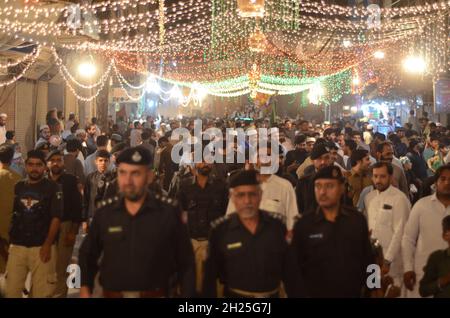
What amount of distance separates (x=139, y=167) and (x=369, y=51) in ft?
83.7

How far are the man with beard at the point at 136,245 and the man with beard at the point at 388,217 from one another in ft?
8.39

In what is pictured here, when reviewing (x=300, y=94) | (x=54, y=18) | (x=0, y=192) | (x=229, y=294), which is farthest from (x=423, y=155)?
(x=300, y=94)

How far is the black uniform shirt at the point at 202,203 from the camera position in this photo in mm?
7324

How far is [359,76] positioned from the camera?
3900 centimetres

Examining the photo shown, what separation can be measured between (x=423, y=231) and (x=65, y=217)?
3.96 meters

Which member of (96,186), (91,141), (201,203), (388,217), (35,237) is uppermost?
(91,141)

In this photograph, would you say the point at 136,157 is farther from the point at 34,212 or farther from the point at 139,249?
the point at 34,212

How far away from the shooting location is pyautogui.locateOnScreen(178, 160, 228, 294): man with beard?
23.9 feet

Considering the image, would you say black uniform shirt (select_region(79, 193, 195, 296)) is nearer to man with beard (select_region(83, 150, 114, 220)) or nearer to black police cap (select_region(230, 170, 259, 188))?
black police cap (select_region(230, 170, 259, 188))

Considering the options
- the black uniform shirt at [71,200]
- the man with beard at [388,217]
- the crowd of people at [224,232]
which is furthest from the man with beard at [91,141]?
the man with beard at [388,217]

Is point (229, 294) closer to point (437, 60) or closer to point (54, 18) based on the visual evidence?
point (54, 18)

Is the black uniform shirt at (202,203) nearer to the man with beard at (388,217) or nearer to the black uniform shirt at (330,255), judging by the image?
the man with beard at (388,217)

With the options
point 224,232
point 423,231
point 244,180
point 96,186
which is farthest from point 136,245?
point 96,186

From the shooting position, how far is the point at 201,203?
7.49 meters
